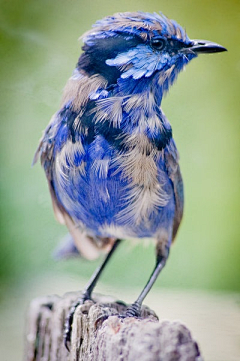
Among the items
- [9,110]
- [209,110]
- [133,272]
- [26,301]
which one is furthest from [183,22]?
[26,301]

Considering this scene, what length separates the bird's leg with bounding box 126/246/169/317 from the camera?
1.90 meters

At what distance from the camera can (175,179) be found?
1.95 meters

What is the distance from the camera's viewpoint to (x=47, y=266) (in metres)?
1.93

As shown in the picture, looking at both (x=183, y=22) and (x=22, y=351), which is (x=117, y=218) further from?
(x=183, y=22)

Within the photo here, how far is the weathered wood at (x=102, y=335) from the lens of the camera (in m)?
1.65

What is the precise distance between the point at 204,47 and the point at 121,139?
22.7 inches

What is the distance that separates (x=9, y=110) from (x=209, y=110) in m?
0.95

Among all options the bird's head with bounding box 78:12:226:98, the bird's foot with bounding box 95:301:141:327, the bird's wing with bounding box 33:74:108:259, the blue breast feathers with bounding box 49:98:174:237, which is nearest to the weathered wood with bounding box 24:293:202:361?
the bird's foot with bounding box 95:301:141:327

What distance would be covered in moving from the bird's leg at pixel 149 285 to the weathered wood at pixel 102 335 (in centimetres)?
3

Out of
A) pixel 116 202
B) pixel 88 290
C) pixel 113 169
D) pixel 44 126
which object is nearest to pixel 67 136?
pixel 44 126

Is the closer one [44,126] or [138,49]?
[138,49]

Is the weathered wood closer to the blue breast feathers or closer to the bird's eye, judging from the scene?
the blue breast feathers

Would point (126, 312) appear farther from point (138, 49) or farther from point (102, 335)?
point (138, 49)

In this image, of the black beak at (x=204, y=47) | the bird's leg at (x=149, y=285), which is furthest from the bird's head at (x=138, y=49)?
the bird's leg at (x=149, y=285)
